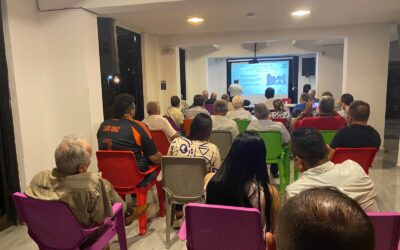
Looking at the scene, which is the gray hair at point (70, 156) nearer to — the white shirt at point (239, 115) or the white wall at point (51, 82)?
the white wall at point (51, 82)

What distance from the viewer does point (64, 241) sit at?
1.82m

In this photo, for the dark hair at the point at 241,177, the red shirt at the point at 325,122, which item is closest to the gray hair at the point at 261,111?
the red shirt at the point at 325,122

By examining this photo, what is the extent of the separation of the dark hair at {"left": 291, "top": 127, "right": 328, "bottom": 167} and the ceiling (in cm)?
192

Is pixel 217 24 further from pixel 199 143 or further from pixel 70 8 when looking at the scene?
pixel 199 143

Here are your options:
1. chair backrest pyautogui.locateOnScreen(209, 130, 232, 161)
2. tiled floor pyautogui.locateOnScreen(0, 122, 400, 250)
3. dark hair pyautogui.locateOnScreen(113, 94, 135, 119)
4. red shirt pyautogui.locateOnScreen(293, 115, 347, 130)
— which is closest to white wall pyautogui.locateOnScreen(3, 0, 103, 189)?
tiled floor pyautogui.locateOnScreen(0, 122, 400, 250)

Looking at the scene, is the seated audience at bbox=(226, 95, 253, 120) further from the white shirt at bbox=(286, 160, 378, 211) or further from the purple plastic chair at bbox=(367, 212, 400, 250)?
the purple plastic chair at bbox=(367, 212, 400, 250)

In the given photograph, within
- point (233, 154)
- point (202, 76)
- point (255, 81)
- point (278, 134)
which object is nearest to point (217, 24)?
point (278, 134)

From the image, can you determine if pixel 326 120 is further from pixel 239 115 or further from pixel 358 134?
pixel 239 115

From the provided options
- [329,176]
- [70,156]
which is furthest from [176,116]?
[329,176]

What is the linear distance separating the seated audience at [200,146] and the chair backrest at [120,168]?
0.35 metres

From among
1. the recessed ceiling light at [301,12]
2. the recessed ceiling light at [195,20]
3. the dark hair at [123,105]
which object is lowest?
the dark hair at [123,105]

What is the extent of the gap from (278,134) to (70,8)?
262 cm

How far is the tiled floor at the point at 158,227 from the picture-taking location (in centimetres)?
272

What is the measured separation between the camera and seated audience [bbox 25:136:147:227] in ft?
5.96
